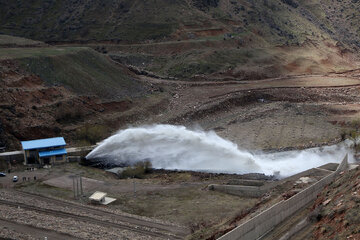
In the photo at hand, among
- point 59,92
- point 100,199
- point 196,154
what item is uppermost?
point 59,92

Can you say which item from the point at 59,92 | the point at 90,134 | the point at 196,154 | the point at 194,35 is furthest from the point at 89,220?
the point at 194,35

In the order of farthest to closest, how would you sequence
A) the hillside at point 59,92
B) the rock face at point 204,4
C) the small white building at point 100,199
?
the rock face at point 204,4
the hillside at point 59,92
the small white building at point 100,199

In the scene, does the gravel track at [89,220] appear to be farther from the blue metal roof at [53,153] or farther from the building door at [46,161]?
the building door at [46,161]

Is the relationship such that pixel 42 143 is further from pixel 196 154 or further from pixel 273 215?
pixel 273 215

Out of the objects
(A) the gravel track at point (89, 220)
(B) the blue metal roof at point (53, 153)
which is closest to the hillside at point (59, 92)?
(B) the blue metal roof at point (53, 153)

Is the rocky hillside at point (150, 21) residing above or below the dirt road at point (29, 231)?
above

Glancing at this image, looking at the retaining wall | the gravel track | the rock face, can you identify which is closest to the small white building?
the gravel track

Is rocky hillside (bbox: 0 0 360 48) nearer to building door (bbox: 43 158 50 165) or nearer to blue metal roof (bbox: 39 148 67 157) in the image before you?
blue metal roof (bbox: 39 148 67 157)
